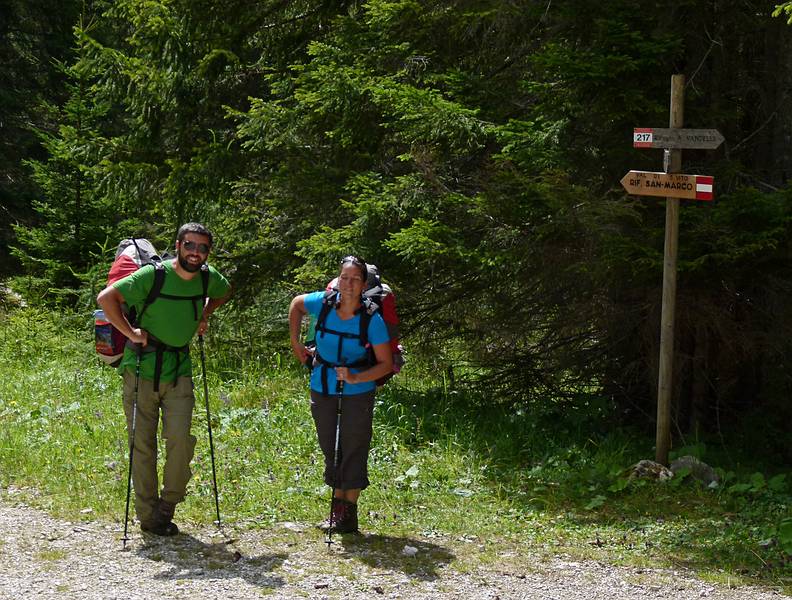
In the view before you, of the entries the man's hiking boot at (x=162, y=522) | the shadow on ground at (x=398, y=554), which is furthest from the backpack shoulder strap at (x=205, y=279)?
the shadow on ground at (x=398, y=554)

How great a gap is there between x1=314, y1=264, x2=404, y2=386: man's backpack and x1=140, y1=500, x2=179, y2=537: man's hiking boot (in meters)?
1.65

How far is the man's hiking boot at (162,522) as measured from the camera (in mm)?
7043

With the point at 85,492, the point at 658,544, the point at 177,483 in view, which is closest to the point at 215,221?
the point at 85,492

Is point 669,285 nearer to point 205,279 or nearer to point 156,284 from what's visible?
point 205,279

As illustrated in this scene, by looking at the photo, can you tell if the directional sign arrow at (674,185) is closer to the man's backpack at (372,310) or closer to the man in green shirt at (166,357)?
the man's backpack at (372,310)

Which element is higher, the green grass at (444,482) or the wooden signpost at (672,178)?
the wooden signpost at (672,178)

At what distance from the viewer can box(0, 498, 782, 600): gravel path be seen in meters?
5.99

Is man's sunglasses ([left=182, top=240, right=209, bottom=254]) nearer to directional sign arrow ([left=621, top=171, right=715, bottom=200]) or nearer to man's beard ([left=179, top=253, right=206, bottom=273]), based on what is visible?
man's beard ([left=179, top=253, right=206, bottom=273])

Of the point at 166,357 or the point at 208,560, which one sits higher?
the point at 166,357

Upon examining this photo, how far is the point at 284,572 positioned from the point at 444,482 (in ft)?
8.35

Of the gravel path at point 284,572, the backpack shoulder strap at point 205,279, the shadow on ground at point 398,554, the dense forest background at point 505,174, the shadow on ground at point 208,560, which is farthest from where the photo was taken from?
the dense forest background at point 505,174

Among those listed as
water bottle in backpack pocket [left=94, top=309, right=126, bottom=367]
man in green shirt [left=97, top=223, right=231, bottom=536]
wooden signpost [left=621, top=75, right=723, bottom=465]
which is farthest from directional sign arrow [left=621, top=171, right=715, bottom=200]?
water bottle in backpack pocket [left=94, top=309, right=126, bottom=367]

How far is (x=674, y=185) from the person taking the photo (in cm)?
807

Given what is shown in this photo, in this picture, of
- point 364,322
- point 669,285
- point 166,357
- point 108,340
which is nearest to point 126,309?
point 108,340
